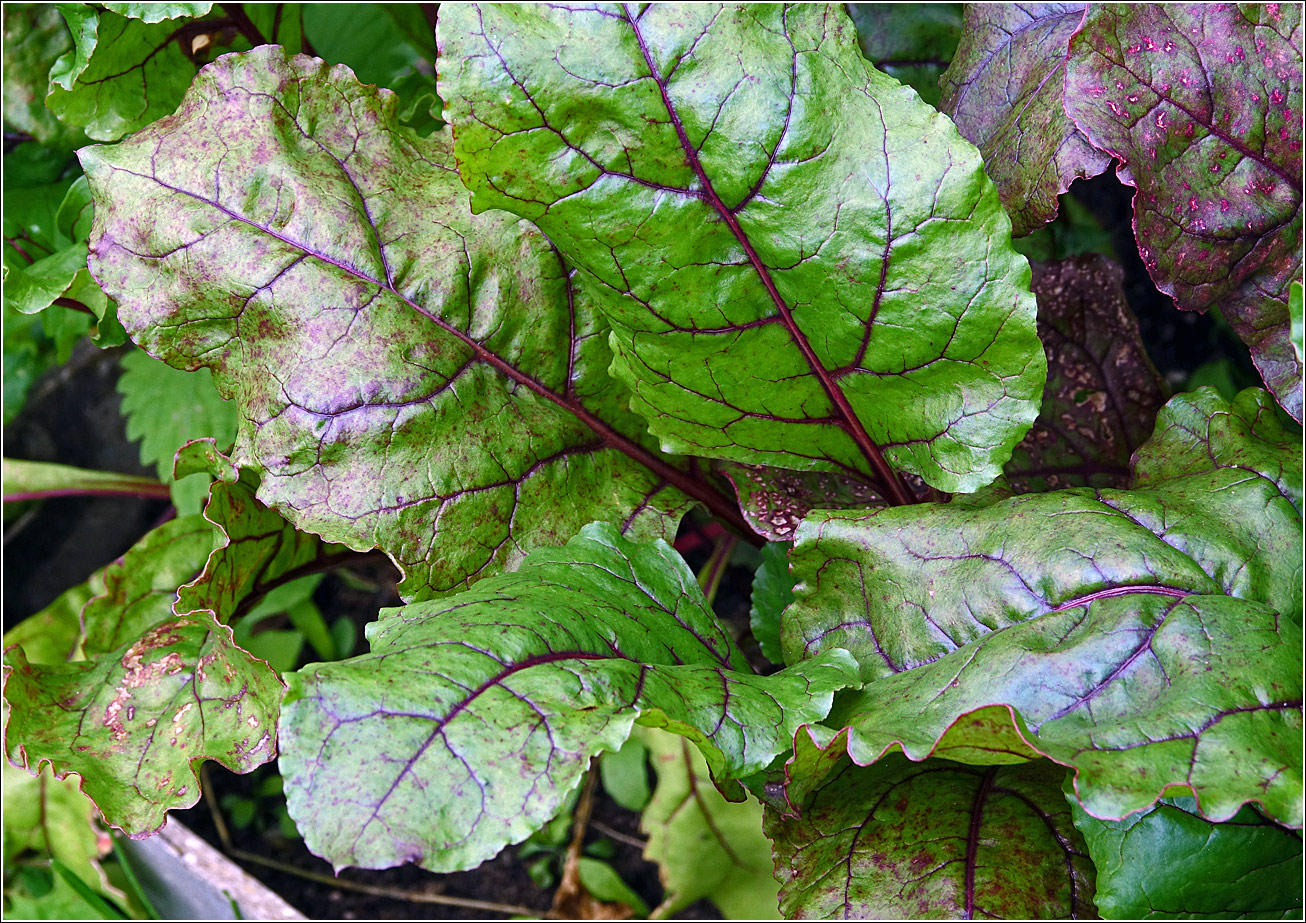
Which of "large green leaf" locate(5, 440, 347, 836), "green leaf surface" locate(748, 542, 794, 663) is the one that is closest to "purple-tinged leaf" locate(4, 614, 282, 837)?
"large green leaf" locate(5, 440, 347, 836)

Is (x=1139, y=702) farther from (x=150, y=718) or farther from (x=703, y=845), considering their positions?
(x=150, y=718)

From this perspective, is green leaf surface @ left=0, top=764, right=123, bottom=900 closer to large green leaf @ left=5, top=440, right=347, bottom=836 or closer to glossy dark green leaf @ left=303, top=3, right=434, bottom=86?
large green leaf @ left=5, top=440, right=347, bottom=836

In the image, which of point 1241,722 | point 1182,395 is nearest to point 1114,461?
point 1182,395

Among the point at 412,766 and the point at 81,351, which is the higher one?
the point at 412,766

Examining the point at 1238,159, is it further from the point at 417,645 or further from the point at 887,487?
the point at 417,645

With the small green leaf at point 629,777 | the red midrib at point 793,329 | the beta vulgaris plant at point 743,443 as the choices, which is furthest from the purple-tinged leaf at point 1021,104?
the small green leaf at point 629,777

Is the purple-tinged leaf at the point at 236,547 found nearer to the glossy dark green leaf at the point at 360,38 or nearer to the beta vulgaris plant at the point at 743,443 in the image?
the beta vulgaris plant at the point at 743,443

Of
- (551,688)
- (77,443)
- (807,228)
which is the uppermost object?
(807,228)
